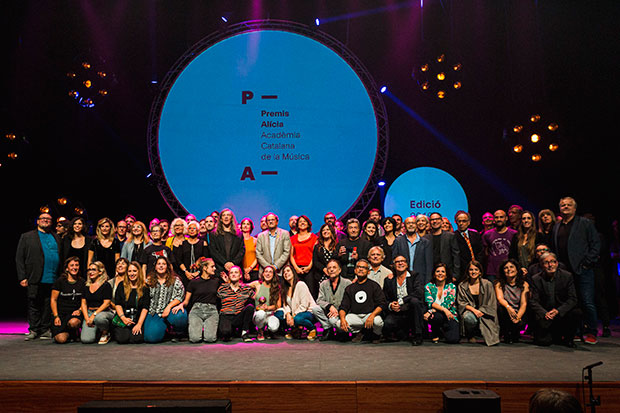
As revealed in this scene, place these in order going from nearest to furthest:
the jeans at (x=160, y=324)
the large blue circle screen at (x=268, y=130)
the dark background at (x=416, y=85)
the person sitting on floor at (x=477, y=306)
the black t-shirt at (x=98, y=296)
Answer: the person sitting on floor at (x=477, y=306) → the jeans at (x=160, y=324) → the black t-shirt at (x=98, y=296) → the large blue circle screen at (x=268, y=130) → the dark background at (x=416, y=85)

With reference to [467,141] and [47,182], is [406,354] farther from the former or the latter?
[47,182]

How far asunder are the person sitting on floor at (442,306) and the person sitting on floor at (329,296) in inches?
34.9

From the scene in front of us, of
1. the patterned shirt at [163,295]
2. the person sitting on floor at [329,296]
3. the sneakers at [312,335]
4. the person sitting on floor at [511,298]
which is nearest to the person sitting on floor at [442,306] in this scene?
the person sitting on floor at [511,298]

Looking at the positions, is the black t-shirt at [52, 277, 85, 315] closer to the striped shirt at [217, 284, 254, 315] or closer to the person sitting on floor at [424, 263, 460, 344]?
the striped shirt at [217, 284, 254, 315]

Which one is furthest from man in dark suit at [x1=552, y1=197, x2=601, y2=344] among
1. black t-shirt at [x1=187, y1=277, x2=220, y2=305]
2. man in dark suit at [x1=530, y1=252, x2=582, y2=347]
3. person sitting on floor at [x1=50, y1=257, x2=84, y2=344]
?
person sitting on floor at [x1=50, y1=257, x2=84, y2=344]

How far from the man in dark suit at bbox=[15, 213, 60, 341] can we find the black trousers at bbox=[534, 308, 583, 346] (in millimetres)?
5104

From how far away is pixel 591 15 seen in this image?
773 cm

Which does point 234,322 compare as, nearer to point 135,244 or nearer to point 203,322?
point 203,322

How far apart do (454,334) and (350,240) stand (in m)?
1.50

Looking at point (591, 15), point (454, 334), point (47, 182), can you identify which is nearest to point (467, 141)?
point (591, 15)

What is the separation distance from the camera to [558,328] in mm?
5055

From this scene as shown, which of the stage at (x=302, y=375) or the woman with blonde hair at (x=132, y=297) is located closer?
the stage at (x=302, y=375)

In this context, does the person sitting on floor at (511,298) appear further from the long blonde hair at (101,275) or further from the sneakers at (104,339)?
the long blonde hair at (101,275)

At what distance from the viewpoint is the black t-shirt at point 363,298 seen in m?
5.38
